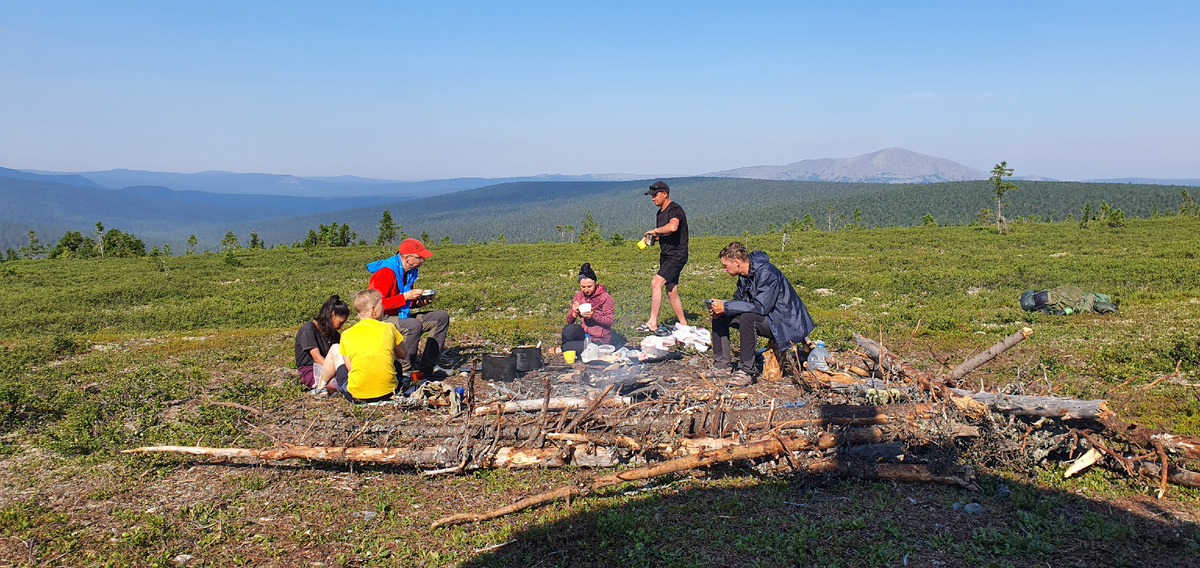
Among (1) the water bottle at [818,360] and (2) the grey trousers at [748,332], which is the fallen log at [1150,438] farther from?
(2) the grey trousers at [748,332]

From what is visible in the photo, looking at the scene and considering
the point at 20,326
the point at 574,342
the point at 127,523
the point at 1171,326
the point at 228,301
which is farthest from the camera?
the point at 228,301

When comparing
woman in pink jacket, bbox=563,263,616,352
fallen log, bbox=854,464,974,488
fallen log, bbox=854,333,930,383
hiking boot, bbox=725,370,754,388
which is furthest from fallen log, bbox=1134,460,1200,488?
woman in pink jacket, bbox=563,263,616,352

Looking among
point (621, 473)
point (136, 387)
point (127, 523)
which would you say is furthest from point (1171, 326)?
point (136, 387)

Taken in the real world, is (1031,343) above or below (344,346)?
below

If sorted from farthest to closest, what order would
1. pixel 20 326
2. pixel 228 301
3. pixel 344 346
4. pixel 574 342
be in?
pixel 228 301 → pixel 20 326 → pixel 574 342 → pixel 344 346

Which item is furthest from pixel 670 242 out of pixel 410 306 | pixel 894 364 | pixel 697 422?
pixel 697 422

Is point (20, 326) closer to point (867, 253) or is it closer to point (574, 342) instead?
point (574, 342)

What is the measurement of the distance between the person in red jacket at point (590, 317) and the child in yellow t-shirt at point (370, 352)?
112 inches

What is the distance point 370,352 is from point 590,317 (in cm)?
350

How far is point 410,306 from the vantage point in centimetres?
850

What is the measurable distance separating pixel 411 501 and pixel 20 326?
16.8 metres

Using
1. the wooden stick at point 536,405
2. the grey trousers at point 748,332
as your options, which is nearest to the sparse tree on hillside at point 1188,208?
the grey trousers at point 748,332

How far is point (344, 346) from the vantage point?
22.4 feet

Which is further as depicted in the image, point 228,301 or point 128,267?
point 128,267
